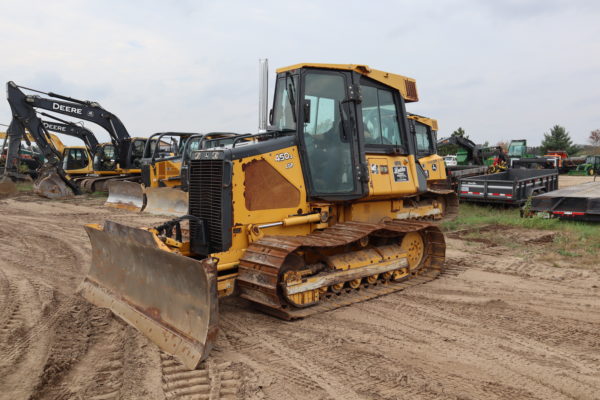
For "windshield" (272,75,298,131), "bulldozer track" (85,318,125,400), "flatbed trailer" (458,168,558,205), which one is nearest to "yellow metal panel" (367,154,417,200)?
"windshield" (272,75,298,131)

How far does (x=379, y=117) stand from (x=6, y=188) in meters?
18.4

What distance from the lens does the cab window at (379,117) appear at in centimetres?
580

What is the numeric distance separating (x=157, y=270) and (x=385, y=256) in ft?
9.09

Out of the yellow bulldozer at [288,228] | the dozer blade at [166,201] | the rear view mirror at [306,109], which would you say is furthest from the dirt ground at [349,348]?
the dozer blade at [166,201]

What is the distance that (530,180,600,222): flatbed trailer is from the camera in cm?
977

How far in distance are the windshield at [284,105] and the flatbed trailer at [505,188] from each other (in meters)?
8.98

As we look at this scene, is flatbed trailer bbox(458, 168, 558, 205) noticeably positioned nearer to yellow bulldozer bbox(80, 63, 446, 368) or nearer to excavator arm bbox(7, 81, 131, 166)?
yellow bulldozer bbox(80, 63, 446, 368)

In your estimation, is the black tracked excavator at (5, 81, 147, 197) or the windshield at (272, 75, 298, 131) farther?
the black tracked excavator at (5, 81, 147, 197)

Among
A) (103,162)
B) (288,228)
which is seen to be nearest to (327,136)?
(288,228)

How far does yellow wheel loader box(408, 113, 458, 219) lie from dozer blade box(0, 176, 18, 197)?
16.2 m

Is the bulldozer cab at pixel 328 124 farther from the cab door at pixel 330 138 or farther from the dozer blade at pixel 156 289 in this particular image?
the dozer blade at pixel 156 289

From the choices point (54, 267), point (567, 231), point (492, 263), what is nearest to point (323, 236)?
point (492, 263)

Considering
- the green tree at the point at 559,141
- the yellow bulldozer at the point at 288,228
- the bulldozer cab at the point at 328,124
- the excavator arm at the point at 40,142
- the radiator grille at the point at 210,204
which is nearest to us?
the yellow bulldozer at the point at 288,228

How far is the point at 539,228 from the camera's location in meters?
9.99
